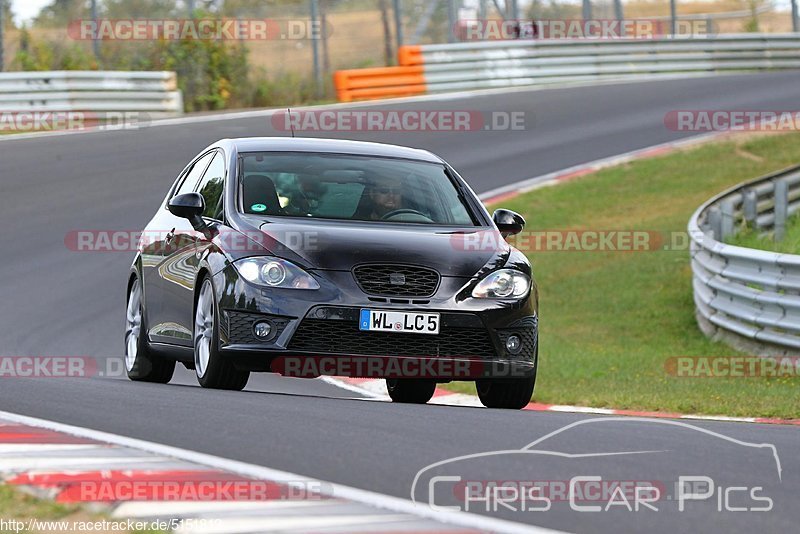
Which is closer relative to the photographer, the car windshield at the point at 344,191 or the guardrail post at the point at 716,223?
the car windshield at the point at 344,191

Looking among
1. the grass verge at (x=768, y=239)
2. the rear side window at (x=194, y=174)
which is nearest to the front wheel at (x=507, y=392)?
the rear side window at (x=194, y=174)

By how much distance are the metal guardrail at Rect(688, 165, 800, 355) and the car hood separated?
4.42 meters

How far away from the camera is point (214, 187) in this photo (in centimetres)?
971

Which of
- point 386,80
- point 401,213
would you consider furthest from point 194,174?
point 386,80

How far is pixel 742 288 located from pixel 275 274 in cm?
634

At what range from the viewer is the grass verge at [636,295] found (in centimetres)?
1133

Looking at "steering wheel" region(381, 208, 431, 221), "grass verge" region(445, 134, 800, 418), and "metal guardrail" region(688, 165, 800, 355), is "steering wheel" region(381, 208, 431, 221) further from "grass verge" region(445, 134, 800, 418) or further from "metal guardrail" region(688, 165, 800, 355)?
"metal guardrail" region(688, 165, 800, 355)

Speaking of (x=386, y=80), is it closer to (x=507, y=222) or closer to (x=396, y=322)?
(x=507, y=222)

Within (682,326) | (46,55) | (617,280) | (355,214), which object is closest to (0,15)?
(46,55)

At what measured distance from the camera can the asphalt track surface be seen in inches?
222

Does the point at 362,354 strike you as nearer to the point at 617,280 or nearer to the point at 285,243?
the point at 285,243

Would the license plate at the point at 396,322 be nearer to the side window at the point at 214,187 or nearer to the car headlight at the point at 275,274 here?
the car headlight at the point at 275,274

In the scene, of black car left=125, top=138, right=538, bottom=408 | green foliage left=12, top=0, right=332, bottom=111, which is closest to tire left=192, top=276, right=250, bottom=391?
black car left=125, top=138, right=538, bottom=408

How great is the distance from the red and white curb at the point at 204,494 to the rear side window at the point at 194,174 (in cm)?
452
